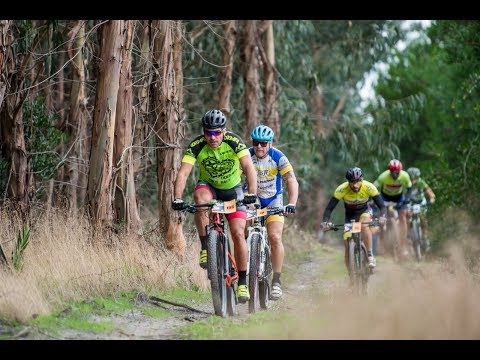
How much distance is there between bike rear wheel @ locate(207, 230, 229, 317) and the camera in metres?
10.6

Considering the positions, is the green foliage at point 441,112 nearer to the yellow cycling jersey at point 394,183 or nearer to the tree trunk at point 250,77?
the yellow cycling jersey at point 394,183

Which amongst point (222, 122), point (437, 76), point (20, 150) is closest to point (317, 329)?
point (222, 122)

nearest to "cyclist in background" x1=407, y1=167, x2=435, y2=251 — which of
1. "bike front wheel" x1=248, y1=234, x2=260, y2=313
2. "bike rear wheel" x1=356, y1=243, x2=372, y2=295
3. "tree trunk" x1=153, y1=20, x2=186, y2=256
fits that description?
"bike rear wheel" x1=356, y1=243, x2=372, y2=295

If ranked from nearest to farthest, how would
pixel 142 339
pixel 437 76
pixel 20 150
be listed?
pixel 142 339
pixel 20 150
pixel 437 76

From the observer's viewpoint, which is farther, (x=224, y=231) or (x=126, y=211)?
(x=126, y=211)

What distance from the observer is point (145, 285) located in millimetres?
12273

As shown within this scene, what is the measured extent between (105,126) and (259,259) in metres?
3.47

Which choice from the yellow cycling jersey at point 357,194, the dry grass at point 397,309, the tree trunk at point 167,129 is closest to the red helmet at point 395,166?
the dry grass at point 397,309

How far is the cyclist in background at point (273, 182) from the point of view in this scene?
12.4 meters

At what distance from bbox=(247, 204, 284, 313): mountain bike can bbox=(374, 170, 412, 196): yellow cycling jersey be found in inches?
390

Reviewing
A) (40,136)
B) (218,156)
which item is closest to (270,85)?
(40,136)

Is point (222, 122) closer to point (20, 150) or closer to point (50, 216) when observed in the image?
point (50, 216)

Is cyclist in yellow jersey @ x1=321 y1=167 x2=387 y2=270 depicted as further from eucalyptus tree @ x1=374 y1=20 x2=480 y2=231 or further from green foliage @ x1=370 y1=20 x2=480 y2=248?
eucalyptus tree @ x1=374 y1=20 x2=480 y2=231

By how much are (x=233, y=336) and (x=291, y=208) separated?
2.67 metres
